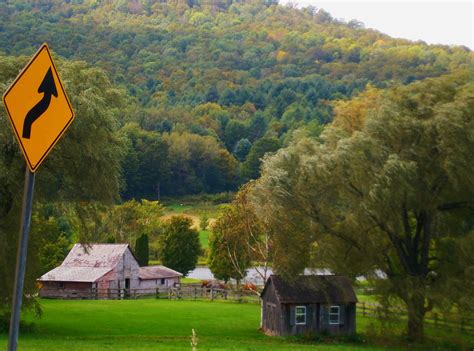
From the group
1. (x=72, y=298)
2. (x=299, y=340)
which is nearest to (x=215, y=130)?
(x=72, y=298)

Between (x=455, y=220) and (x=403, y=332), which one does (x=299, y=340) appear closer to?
(x=403, y=332)

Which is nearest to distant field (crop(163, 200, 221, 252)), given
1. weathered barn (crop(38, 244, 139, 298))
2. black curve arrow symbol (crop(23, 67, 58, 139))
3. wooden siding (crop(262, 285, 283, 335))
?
weathered barn (crop(38, 244, 139, 298))

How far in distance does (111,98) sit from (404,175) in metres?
13.5

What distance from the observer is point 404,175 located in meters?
30.8

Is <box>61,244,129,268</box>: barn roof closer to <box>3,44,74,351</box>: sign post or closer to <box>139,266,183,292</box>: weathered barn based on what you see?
<box>139,266,183,292</box>: weathered barn

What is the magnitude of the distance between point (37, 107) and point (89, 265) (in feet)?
187

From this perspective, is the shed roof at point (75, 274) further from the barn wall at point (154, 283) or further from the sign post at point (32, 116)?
the sign post at point (32, 116)

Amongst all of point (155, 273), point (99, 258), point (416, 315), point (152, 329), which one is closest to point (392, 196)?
point (416, 315)

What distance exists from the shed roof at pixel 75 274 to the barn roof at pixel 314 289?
85.4ft

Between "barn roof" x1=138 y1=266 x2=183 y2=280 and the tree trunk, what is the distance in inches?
1355

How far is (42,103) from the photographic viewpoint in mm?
6488

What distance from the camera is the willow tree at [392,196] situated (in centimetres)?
3109

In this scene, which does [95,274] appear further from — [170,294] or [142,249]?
[142,249]

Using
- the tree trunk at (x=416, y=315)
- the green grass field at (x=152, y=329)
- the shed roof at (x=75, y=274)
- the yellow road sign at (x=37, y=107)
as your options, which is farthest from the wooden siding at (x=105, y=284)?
the yellow road sign at (x=37, y=107)
